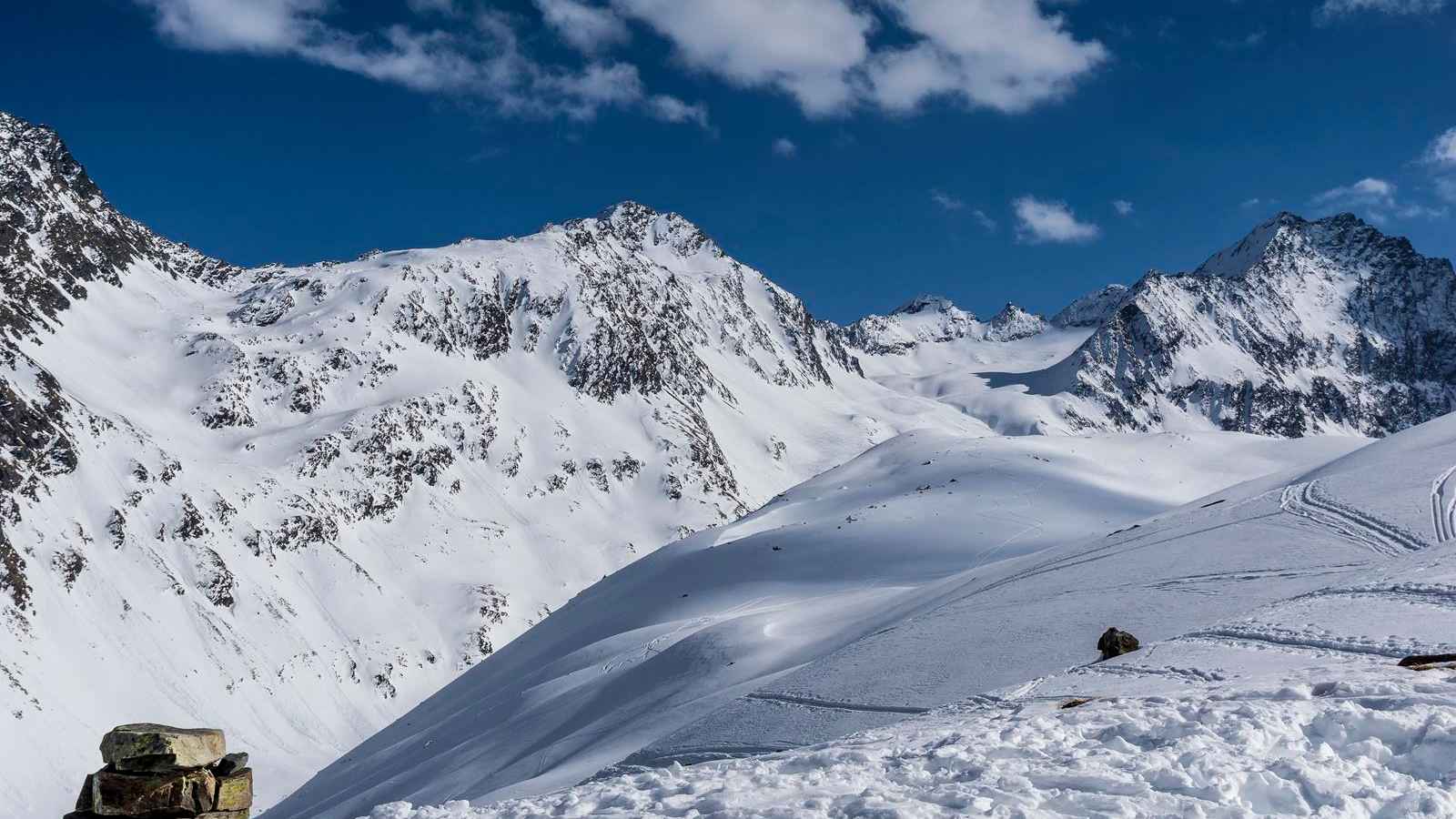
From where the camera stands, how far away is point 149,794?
8.38 meters

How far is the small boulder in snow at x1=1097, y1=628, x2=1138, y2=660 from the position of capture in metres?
15.2

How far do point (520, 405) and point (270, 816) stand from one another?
12793cm

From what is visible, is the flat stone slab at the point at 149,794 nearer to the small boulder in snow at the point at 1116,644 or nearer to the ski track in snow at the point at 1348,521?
the small boulder in snow at the point at 1116,644

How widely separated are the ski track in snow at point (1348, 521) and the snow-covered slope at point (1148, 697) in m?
0.08

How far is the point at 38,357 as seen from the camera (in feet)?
392

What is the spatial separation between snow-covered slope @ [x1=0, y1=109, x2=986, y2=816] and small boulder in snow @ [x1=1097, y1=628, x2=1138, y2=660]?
88430 mm

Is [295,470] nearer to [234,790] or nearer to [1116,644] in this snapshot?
[1116,644]

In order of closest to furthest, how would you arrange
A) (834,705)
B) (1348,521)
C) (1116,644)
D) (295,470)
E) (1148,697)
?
1. (1148,697)
2. (1116,644)
3. (834,705)
4. (1348,521)
5. (295,470)

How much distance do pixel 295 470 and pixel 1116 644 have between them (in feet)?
424

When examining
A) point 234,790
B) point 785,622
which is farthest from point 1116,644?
point 785,622

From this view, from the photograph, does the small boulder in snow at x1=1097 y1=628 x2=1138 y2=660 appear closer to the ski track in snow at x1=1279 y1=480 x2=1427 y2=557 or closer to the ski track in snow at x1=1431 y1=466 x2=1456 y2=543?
the ski track in snow at x1=1279 y1=480 x2=1427 y2=557

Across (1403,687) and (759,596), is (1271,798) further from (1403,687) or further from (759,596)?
(759,596)

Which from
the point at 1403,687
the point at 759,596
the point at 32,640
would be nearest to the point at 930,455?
the point at 759,596

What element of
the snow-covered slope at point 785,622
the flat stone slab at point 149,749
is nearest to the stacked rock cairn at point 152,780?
the flat stone slab at point 149,749
